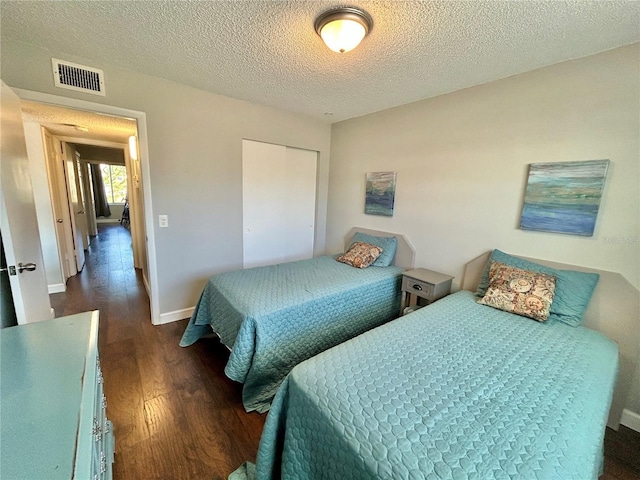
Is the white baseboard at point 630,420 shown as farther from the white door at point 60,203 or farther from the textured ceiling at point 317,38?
the white door at point 60,203

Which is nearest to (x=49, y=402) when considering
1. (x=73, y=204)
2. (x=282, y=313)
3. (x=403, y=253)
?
(x=282, y=313)

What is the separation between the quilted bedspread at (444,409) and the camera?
2.74ft

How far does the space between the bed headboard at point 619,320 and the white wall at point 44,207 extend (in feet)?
18.0

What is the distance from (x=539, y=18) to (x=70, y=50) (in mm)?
3101

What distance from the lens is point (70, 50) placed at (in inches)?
76.1

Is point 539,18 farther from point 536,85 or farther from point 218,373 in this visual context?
point 218,373

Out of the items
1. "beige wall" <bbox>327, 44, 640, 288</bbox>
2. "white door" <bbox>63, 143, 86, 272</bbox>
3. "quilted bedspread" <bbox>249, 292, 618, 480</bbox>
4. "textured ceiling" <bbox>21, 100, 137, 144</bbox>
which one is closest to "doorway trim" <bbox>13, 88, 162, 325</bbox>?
"textured ceiling" <bbox>21, 100, 137, 144</bbox>

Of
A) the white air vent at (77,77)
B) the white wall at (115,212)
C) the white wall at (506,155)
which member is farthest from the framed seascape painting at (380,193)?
the white wall at (115,212)

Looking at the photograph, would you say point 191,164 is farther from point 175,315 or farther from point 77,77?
point 175,315

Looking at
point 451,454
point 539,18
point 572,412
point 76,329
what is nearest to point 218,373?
point 76,329

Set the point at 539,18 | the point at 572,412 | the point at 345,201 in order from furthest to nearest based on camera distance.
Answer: the point at 345,201 → the point at 539,18 → the point at 572,412

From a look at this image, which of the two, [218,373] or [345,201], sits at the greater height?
[345,201]

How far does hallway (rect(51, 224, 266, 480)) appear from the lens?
1411mm

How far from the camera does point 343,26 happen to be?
1422 millimetres
